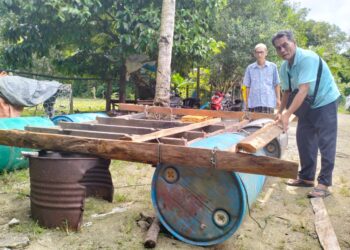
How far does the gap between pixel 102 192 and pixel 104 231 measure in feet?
2.64

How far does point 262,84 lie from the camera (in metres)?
5.50

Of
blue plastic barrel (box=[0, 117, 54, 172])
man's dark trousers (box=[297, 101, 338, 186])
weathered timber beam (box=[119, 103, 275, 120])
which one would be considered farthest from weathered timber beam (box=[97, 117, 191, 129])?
man's dark trousers (box=[297, 101, 338, 186])

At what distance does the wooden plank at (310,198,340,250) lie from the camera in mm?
2990

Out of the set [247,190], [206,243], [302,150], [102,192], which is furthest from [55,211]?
[302,150]

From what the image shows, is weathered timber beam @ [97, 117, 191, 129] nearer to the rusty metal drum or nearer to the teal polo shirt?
the rusty metal drum

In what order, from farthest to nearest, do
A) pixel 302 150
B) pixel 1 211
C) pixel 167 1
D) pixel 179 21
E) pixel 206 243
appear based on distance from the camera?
pixel 179 21 < pixel 167 1 < pixel 302 150 < pixel 1 211 < pixel 206 243

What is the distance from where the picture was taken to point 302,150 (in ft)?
15.5

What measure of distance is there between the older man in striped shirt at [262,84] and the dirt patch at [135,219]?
1270 mm

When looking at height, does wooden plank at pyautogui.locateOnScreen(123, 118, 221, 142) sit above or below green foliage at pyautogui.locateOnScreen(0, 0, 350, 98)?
below

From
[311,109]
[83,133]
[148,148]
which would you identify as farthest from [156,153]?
[311,109]

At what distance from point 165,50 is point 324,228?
4.13 m

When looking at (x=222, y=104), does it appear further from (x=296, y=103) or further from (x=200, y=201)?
(x=200, y=201)

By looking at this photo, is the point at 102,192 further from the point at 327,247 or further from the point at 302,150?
the point at 302,150

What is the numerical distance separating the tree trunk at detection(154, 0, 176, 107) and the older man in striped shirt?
5.05 feet
